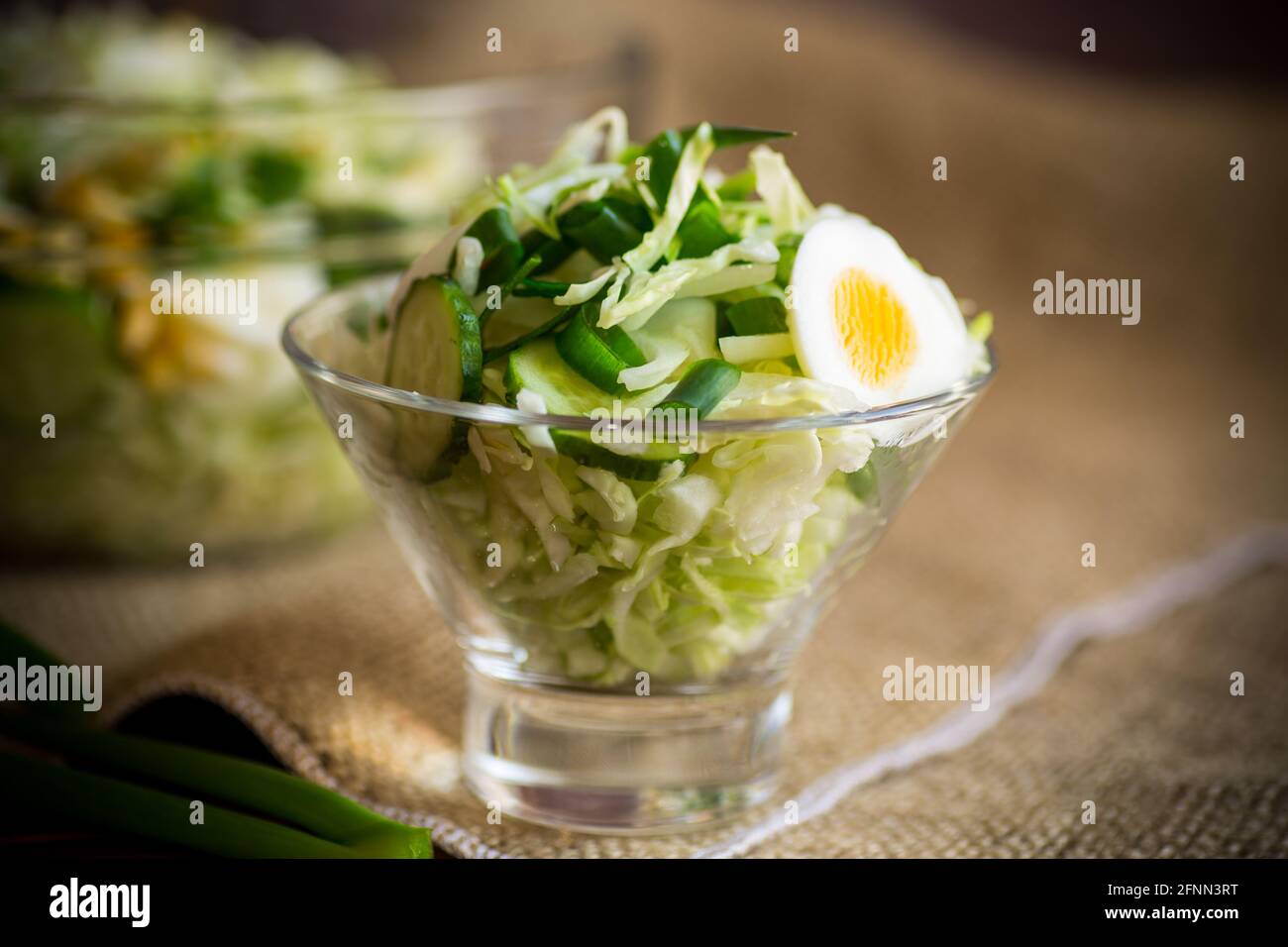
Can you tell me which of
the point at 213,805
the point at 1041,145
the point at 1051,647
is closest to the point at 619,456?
the point at 213,805

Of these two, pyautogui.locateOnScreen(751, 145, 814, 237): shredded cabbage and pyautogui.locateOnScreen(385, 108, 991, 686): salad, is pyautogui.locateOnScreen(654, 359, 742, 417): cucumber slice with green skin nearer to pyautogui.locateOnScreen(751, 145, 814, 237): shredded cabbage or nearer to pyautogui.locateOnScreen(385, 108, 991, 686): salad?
pyautogui.locateOnScreen(385, 108, 991, 686): salad

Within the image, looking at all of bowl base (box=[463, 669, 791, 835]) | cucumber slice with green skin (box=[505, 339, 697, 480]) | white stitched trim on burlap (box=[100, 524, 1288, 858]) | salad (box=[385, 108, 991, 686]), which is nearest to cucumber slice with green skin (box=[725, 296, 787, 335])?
salad (box=[385, 108, 991, 686])

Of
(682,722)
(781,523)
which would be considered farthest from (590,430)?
(682,722)

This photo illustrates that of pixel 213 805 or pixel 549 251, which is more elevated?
pixel 549 251

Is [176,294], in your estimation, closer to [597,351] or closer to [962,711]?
[597,351]

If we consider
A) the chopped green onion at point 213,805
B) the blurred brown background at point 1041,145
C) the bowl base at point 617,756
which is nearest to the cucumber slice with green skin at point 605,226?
the bowl base at point 617,756

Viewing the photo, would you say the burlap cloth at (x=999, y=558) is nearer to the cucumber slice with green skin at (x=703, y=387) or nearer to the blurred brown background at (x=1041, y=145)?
the blurred brown background at (x=1041, y=145)
